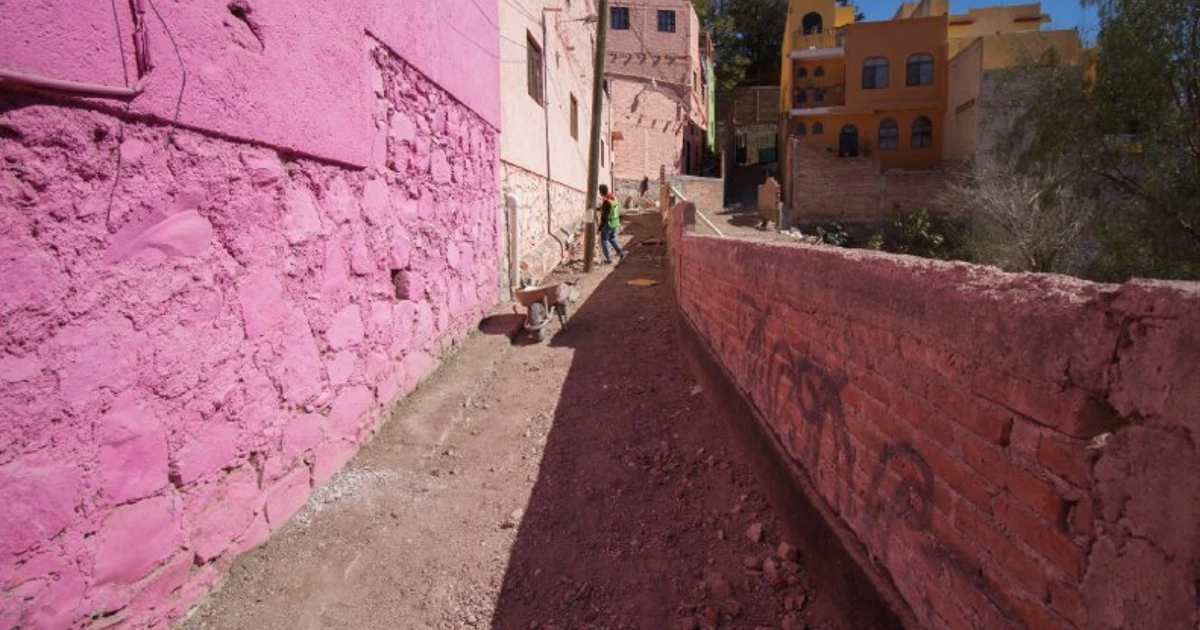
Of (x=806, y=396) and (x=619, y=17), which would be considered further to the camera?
(x=619, y=17)

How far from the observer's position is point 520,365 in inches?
250

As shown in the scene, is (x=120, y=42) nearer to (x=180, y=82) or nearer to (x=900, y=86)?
(x=180, y=82)

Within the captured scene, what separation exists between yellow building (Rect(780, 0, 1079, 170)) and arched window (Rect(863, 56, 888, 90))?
0.04 metres

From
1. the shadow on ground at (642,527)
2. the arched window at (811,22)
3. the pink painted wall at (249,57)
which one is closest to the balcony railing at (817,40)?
the arched window at (811,22)

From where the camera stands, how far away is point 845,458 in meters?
2.42

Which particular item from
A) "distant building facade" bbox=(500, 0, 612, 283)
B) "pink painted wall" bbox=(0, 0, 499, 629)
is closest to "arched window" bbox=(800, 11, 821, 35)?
"distant building facade" bbox=(500, 0, 612, 283)

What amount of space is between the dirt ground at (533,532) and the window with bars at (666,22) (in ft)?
96.3

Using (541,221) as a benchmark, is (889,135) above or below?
above

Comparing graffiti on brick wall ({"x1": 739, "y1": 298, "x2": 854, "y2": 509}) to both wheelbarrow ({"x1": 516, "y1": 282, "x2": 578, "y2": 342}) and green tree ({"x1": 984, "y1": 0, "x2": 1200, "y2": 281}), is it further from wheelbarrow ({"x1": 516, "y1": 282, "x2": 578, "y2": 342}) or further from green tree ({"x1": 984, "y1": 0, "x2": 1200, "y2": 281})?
green tree ({"x1": 984, "y1": 0, "x2": 1200, "y2": 281})

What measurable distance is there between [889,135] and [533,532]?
28901 millimetres

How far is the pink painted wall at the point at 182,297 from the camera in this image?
2.08m

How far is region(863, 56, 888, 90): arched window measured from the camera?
89.4 feet

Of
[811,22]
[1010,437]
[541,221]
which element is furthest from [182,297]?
[811,22]

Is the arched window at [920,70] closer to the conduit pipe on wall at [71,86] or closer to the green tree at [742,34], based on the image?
the green tree at [742,34]
